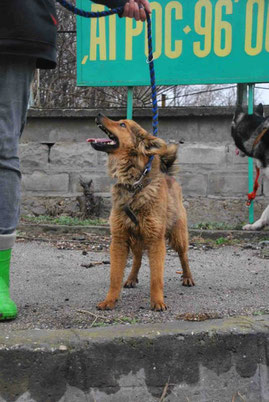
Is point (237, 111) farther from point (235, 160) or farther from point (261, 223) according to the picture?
point (261, 223)

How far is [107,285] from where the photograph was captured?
3.41 meters

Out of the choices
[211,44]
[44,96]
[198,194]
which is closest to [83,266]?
[198,194]

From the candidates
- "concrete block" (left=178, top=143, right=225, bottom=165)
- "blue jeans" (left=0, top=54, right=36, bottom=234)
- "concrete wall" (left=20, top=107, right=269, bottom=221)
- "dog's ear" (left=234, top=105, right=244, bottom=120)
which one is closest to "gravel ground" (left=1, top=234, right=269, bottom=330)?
"blue jeans" (left=0, top=54, right=36, bottom=234)

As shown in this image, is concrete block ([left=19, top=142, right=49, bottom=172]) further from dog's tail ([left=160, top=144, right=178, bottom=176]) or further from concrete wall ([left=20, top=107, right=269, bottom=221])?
dog's tail ([left=160, top=144, right=178, bottom=176])

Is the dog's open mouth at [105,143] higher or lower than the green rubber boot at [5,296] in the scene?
higher

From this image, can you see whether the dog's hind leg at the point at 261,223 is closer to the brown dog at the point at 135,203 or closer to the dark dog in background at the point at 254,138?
the dark dog in background at the point at 254,138

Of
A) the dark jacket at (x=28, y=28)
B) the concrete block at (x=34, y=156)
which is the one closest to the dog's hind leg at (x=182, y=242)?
the dark jacket at (x=28, y=28)

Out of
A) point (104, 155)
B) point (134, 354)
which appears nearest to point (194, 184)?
point (104, 155)

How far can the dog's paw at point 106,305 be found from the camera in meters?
2.71

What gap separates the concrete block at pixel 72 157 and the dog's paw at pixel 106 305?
425cm

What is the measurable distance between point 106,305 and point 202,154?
428 centimetres

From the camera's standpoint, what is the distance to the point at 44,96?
500 inches

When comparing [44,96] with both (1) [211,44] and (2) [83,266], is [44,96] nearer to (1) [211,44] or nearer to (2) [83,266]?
(1) [211,44]

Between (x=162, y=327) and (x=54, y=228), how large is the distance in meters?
3.58
